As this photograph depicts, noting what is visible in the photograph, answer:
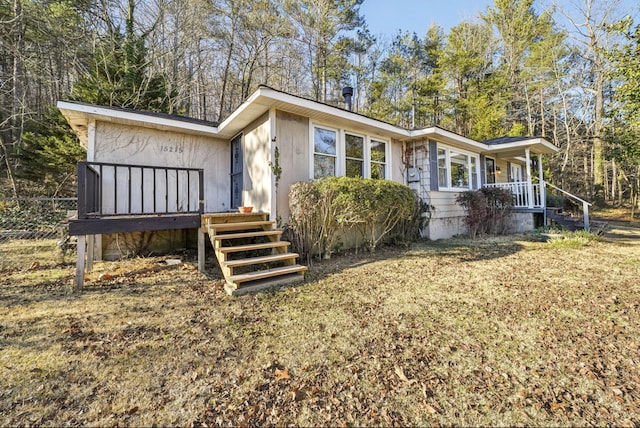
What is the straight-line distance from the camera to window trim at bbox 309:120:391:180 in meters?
5.82

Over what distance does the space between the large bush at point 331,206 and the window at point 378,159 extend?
1420mm

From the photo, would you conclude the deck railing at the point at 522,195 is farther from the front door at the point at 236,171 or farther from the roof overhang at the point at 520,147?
the front door at the point at 236,171

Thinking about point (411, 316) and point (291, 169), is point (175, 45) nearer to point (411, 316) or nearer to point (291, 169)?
point (291, 169)

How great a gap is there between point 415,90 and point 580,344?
1926cm

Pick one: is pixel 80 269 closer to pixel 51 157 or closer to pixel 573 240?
pixel 51 157

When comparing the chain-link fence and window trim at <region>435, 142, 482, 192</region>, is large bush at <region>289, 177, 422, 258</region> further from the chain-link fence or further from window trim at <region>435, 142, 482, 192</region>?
the chain-link fence

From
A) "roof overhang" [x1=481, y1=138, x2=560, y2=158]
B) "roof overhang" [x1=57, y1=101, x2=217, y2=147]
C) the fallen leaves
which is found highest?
"roof overhang" [x1=481, y1=138, x2=560, y2=158]

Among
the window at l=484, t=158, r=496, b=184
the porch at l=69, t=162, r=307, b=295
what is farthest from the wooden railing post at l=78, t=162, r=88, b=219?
the window at l=484, t=158, r=496, b=184

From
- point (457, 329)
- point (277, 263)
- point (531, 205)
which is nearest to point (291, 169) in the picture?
point (277, 263)

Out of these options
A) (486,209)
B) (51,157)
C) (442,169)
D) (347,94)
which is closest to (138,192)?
(347,94)

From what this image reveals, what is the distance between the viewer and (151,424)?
1521 millimetres

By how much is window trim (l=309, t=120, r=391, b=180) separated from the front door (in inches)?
74.1

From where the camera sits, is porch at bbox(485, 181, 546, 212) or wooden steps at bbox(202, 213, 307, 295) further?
porch at bbox(485, 181, 546, 212)

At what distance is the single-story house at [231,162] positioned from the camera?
14.9 ft
